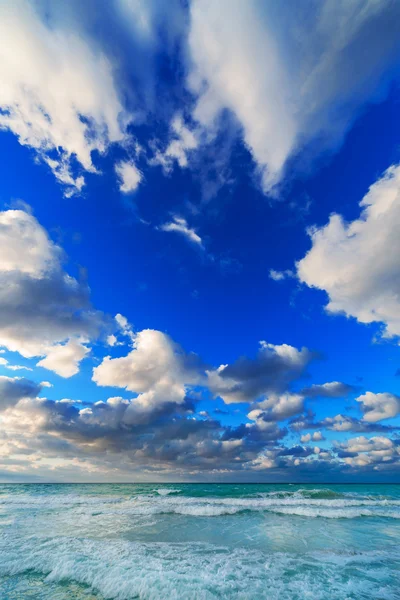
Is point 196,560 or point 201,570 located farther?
point 196,560

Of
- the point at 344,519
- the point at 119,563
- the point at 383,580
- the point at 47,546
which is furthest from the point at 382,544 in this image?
the point at 47,546

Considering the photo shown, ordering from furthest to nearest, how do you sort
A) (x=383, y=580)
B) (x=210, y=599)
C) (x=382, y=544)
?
(x=382, y=544) → (x=383, y=580) → (x=210, y=599)

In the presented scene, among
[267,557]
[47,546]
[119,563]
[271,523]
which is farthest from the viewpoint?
[271,523]

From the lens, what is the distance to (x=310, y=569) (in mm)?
11156

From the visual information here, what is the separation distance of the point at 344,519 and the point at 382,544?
10998mm

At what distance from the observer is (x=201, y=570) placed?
10672 millimetres

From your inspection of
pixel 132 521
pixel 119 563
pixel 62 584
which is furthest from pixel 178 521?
pixel 62 584

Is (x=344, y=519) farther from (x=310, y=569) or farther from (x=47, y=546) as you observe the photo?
(x=47, y=546)

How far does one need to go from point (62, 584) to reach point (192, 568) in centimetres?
452

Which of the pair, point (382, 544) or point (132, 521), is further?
point (132, 521)

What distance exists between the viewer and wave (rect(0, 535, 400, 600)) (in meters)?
9.03

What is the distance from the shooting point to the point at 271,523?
71.7ft

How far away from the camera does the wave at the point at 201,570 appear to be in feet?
29.6

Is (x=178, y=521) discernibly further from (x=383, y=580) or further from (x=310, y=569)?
(x=383, y=580)
